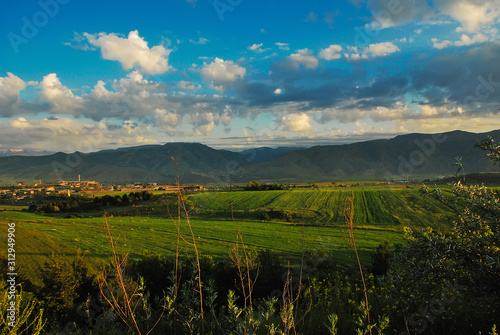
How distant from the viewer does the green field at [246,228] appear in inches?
1008

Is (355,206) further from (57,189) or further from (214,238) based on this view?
(57,189)

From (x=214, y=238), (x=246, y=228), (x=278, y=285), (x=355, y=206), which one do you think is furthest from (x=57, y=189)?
(x=278, y=285)

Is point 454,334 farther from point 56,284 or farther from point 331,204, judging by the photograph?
point 331,204

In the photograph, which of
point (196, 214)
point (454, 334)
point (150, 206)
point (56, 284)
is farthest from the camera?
point (150, 206)

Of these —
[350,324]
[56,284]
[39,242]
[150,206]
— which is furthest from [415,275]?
[150,206]

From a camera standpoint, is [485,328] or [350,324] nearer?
[485,328]

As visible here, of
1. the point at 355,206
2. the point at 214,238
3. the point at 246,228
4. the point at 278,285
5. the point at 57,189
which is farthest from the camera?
the point at 57,189

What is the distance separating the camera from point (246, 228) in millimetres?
46719

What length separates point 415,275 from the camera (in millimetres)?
5469

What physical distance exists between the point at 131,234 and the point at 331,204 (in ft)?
144

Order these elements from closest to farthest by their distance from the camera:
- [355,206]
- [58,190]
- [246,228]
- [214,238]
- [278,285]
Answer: [278,285], [214,238], [246,228], [355,206], [58,190]

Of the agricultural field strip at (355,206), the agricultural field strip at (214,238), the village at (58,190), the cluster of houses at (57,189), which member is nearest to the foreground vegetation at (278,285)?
the agricultural field strip at (214,238)

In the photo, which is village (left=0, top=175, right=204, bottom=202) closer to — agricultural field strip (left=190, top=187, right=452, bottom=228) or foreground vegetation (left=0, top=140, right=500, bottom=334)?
agricultural field strip (left=190, top=187, right=452, bottom=228)

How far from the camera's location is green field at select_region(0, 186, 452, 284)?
25.6 meters
